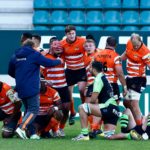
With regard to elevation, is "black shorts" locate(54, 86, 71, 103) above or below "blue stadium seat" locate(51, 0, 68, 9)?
below

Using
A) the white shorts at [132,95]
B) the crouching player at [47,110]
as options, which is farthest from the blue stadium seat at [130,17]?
the crouching player at [47,110]

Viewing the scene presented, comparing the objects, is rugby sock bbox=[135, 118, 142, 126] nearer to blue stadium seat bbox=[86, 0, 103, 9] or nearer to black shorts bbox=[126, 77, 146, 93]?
black shorts bbox=[126, 77, 146, 93]

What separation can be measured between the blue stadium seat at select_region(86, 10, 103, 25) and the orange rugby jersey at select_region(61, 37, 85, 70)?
6.42m

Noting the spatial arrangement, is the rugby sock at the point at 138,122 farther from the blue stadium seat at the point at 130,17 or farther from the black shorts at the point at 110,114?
the blue stadium seat at the point at 130,17

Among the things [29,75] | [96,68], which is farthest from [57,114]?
[96,68]

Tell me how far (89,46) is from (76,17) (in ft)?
23.3

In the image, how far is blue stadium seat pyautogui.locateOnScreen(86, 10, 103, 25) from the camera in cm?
2030

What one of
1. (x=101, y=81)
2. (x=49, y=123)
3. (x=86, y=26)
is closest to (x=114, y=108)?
(x=101, y=81)

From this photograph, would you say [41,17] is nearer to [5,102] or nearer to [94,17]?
[94,17]

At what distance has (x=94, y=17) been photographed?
20.4 m

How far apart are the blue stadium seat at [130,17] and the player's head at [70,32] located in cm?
695

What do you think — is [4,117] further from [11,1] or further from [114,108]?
[11,1]

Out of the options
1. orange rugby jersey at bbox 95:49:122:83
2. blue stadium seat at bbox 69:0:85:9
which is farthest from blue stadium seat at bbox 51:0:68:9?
orange rugby jersey at bbox 95:49:122:83

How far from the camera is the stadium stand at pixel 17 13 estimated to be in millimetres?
20422
